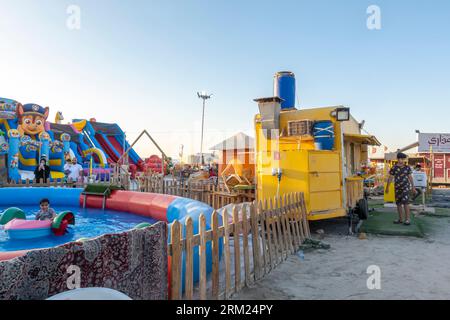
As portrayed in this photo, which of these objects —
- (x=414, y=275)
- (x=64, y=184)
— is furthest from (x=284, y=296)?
(x=64, y=184)

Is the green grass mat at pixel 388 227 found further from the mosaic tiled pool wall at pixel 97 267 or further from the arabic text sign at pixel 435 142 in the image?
the arabic text sign at pixel 435 142

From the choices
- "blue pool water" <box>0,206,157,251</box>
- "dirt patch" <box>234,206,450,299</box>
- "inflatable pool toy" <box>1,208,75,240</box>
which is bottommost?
"dirt patch" <box>234,206,450,299</box>

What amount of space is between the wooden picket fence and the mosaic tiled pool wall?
273 millimetres

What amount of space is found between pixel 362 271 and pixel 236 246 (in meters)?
2.19

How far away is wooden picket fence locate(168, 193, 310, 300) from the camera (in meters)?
3.48

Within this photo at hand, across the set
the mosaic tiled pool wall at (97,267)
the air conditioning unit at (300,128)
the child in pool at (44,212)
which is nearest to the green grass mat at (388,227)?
the air conditioning unit at (300,128)

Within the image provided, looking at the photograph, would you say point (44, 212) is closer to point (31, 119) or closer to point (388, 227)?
point (388, 227)

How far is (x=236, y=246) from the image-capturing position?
441cm

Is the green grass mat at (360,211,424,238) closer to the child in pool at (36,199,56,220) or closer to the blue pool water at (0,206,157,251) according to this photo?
the blue pool water at (0,206,157,251)

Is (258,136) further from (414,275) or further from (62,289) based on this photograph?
(62,289)

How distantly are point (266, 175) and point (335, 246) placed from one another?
7.62ft

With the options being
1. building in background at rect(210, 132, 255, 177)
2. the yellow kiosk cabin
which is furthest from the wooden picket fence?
building in background at rect(210, 132, 255, 177)

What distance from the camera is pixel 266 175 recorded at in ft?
25.9
